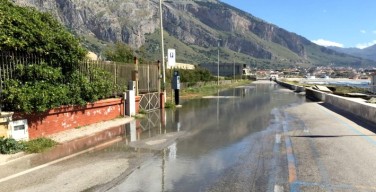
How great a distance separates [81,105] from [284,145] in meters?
8.06

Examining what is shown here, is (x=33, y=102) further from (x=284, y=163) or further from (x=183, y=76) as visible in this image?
(x=183, y=76)

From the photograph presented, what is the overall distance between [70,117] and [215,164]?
7.44 m

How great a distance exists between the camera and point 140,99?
2308cm

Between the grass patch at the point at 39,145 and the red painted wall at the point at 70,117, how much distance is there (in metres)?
0.54

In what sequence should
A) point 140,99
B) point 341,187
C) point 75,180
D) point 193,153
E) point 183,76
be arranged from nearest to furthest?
1. point 341,187
2. point 75,180
3. point 193,153
4. point 140,99
5. point 183,76

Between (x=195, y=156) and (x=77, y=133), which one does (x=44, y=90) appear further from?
(x=195, y=156)

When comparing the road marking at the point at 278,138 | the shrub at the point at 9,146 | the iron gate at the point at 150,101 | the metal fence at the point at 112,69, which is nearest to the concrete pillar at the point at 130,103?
the metal fence at the point at 112,69

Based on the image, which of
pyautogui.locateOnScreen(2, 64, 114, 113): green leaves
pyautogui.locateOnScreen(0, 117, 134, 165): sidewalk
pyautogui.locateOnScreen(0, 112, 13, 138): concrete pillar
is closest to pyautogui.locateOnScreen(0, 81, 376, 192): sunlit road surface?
pyautogui.locateOnScreen(0, 117, 134, 165): sidewalk

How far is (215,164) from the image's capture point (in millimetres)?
9383

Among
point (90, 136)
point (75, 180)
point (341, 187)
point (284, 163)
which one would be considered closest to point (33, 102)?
point (90, 136)

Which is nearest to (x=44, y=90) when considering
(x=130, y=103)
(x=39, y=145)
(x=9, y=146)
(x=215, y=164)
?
(x=39, y=145)

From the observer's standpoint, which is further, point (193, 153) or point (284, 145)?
point (284, 145)

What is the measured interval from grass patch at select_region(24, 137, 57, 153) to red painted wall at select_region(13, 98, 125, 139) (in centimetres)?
54

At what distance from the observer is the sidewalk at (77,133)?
1009cm
